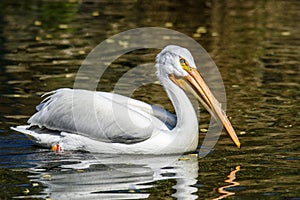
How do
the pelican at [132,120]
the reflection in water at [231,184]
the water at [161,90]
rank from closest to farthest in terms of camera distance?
the reflection in water at [231,184] → the water at [161,90] → the pelican at [132,120]

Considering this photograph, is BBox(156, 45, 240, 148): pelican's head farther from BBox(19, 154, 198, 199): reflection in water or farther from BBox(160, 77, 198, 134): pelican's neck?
BBox(19, 154, 198, 199): reflection in water

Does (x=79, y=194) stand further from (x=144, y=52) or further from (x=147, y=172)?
(x=144, y=52)

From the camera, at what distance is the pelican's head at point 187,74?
7590 millimetres

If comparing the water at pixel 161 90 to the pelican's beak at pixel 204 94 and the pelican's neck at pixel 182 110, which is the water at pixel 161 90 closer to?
the pelican's neck at pixel 182 110

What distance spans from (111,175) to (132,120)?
0.70 metres

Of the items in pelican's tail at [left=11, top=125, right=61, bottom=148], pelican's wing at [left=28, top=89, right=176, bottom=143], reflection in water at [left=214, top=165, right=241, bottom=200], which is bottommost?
reflection in water at [left=214, top=165, right=241, bottom=200]

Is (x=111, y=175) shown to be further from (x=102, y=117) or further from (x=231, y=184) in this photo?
(x=231, y=184)

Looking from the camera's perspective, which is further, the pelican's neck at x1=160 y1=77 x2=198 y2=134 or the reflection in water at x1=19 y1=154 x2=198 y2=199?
the pelican's neck at x1=160 y1=77 x2=198 y2=134

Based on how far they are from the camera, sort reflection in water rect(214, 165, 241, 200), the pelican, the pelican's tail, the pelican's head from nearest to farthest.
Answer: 1. reflection in water rect(214, 165, 241, 200)
2. the pelican
3. the pelican's head
4. the pelican's tail

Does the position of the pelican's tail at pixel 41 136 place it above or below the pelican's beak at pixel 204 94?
below

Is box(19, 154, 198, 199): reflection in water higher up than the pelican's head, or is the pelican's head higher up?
the pelican's head

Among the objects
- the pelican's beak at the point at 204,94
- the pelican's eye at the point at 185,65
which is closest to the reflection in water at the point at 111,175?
the pelican's beak at the point at 204,94

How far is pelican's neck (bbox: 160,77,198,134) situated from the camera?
747 centimetres

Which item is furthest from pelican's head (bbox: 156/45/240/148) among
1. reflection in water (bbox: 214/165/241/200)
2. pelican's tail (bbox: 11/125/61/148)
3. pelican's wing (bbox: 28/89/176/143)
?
pelican's tail (bbox: 11/125/61/148)
